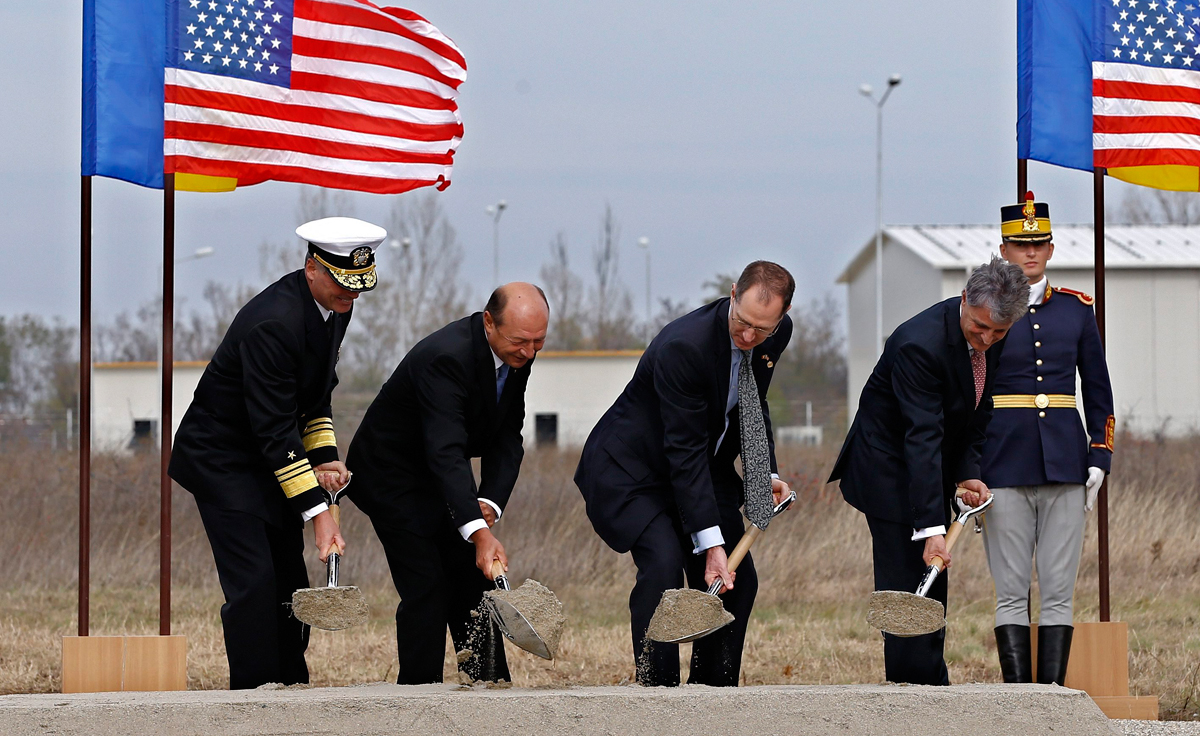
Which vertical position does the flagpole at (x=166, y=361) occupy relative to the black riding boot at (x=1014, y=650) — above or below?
above

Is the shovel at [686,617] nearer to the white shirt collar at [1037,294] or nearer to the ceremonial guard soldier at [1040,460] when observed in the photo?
the ceremonial guard soldier at [1040,460]

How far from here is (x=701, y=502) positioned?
4879 millimetres

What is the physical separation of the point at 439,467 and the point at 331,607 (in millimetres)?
638

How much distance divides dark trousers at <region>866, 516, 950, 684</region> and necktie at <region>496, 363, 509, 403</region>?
59.8 inches

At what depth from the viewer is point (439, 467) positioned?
4.92 m

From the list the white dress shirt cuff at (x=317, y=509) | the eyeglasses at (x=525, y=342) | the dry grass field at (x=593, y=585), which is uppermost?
the eyeglasses at (x=525, y=342)

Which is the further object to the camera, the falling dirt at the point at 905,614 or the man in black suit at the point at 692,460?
the man in black suit at the point at 692,460

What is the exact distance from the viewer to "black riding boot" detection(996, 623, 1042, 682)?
5.39 m

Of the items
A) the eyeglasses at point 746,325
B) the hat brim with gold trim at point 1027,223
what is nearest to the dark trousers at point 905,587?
the eyeglasses at point 746,325

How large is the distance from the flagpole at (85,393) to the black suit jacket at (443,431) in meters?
1.05

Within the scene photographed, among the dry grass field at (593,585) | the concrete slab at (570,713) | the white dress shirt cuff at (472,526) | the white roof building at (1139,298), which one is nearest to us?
the concrete slab at (570,713)

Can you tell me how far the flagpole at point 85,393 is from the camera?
5.30 metres

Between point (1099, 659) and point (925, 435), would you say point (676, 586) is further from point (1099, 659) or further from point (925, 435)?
point (1099, 659)

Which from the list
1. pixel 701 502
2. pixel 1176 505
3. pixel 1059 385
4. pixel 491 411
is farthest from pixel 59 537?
pixel 1176 505
